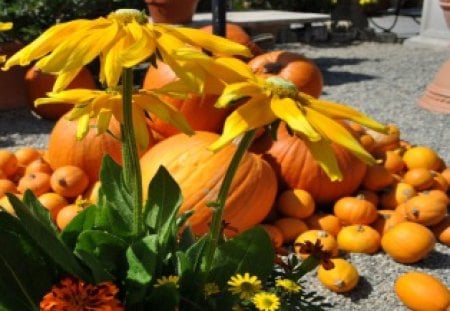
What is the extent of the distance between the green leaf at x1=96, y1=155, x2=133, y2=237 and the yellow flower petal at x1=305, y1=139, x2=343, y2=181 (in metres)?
0.44

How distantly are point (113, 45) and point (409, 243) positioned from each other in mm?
1872

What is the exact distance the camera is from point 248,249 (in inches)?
47.4

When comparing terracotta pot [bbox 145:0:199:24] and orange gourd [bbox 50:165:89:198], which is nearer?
orange gourd [bbox 50:165:89:198]

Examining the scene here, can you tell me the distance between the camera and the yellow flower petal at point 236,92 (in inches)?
33.4

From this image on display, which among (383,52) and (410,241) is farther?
(383,52)

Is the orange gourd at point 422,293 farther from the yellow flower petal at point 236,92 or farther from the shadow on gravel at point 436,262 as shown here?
the yellow flower petal at point 236,92

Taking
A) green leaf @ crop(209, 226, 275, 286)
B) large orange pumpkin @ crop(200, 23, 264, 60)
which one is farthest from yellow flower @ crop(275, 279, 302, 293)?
large orange pumpkin @ crop(200, 23, 264, 60)

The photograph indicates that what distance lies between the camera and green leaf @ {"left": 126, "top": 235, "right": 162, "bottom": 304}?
1.04 metres

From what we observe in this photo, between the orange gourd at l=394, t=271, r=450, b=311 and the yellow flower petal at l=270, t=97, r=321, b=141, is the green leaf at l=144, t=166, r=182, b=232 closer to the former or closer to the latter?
the yellow flower petal at l=270, t=97, r=321, b=141

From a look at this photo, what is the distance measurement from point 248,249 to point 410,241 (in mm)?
1394

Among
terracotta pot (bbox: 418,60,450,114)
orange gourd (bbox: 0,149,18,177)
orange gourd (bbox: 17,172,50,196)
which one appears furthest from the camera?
terracotta pot (bbox: 418,60,450,114)

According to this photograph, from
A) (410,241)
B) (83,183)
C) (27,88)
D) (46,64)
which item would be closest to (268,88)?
(46,64)

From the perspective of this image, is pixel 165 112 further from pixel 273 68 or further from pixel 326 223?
pixel 273 68

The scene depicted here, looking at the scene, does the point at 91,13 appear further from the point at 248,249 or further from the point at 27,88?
the point at 248,249
